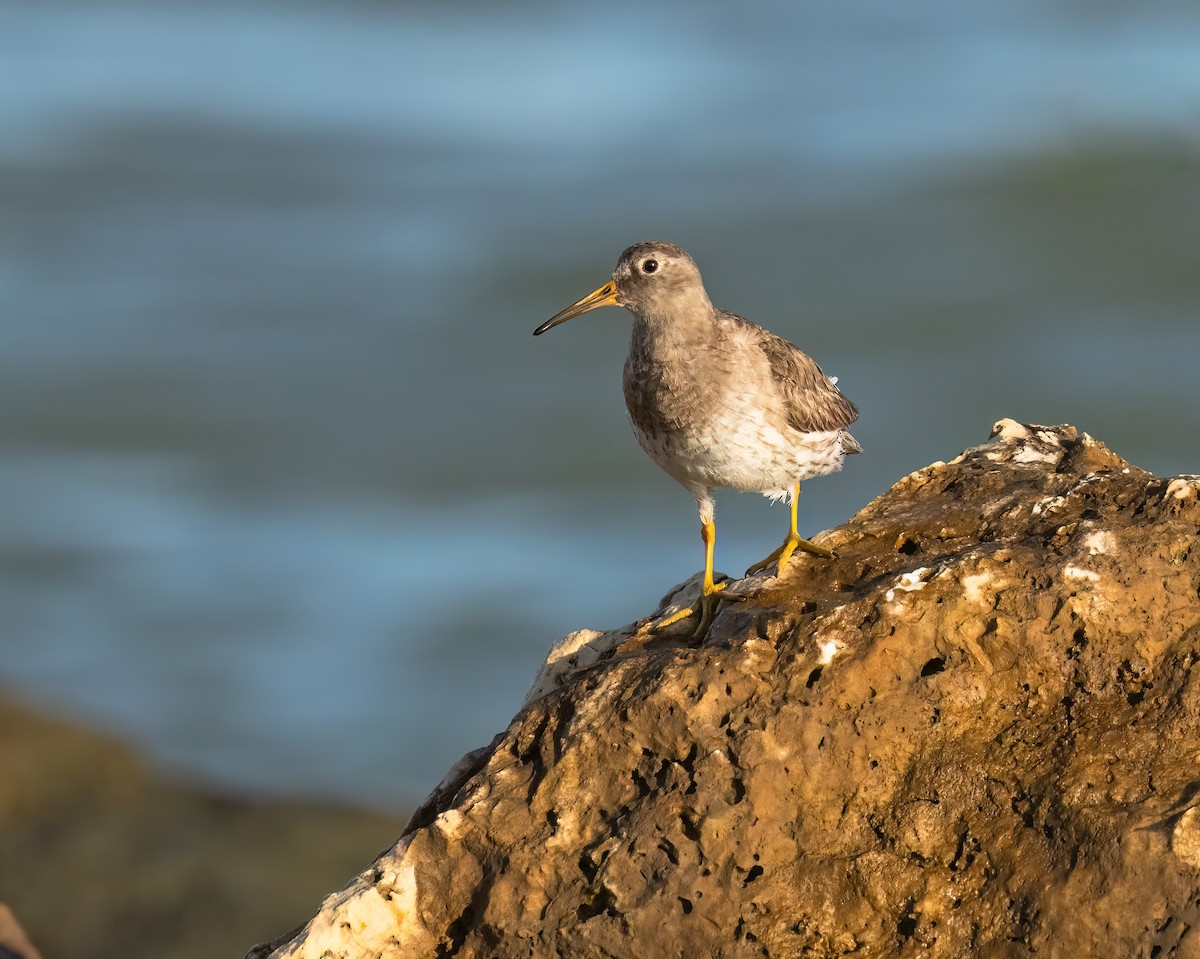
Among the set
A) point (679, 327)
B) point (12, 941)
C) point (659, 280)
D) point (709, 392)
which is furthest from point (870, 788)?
point (12, 941)

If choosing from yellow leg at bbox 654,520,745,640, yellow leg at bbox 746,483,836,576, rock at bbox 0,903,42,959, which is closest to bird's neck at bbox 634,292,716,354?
yellow leg at bbox 746,483,836,576

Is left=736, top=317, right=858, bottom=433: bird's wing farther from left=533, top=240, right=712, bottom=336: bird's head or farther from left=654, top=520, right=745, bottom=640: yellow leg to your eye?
left=654, top=520, right=745, bottom=640: yellow leg

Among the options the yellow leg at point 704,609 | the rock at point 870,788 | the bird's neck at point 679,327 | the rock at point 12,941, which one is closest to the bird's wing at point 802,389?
the bird's neck at point 679,327

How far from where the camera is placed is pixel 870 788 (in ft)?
17.6

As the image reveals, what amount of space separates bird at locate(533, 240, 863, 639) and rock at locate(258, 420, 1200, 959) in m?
2.09

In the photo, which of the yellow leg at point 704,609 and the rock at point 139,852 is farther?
the rock at point 139,852

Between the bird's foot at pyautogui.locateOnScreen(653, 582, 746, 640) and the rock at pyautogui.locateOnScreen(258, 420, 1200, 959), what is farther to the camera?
the bird's foot at pyautogui.locateOnScreen(653, 582, 746, 640)

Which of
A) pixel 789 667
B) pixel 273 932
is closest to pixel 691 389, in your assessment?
pixel 789 667

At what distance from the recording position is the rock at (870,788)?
16.7 ft

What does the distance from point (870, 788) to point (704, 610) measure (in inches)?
56.7

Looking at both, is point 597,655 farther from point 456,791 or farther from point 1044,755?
point 1044,755

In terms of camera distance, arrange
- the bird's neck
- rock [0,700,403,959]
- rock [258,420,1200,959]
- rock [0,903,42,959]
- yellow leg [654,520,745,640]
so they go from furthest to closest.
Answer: rock [0,700,403,959]
rock [0,903,42,959]
the bird's neck
yellow leg [654,520,745,640]
rock [258,420,1200,959]

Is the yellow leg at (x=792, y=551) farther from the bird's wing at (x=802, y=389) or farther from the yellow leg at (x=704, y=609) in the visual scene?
the bird's wing at (x=802, y=389)

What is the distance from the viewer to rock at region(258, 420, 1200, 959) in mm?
5098
